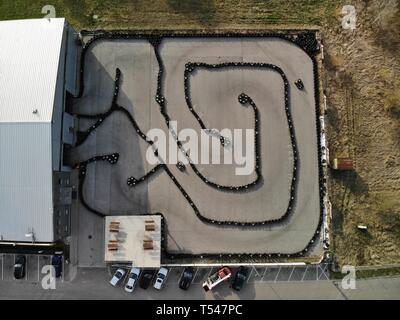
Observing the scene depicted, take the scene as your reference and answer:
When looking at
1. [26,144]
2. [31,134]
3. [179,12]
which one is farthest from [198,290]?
[179,12]

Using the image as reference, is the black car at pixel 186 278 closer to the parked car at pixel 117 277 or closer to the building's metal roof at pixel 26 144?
the parked car at pixel 117 277

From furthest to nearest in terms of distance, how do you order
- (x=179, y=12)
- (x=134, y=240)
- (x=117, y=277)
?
1. (x=179, y=12)
2. (x=117, y=277)
3. (x=134, y=240)

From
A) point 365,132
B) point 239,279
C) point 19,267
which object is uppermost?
point 365,132

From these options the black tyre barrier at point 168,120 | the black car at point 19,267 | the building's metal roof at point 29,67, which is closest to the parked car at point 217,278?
the black tyre barrier at point 168,120

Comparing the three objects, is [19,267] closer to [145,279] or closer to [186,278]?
[145,279]

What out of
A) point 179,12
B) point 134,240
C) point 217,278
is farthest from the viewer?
point 179,12

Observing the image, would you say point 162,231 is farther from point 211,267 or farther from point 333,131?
point 333,131

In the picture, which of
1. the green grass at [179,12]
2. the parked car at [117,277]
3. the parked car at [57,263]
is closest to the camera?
the parked car at [117,277]
